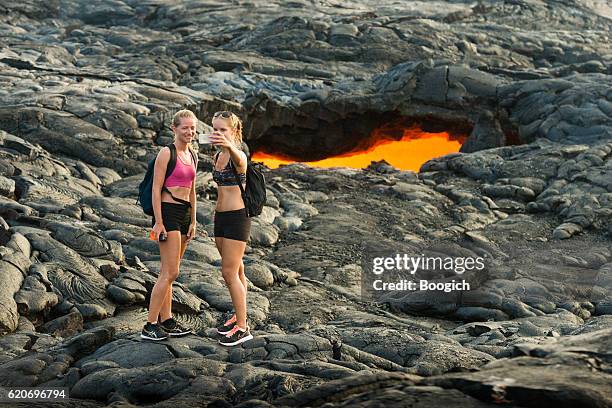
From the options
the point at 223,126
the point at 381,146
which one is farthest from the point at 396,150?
the point at 223,126

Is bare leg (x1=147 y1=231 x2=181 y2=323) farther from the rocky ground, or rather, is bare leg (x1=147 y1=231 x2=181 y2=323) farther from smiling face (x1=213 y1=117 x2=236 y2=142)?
smiling face (x1=213 y1=117 x2=236 y2=142)

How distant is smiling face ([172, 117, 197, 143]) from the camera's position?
28.5 feet

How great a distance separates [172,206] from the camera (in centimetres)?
879

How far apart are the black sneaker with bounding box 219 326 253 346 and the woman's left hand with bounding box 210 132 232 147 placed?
73.7 inches

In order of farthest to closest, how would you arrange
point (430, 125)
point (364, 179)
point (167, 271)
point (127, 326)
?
point (430, 125) < point (364, 179) < point (127, 326) < point (167, 271)

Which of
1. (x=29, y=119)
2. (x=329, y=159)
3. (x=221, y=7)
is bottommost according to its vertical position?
(x=329, y=159)

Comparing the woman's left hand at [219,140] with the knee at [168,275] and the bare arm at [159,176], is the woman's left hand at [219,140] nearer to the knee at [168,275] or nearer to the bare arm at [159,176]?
the bare arm at [159,176]

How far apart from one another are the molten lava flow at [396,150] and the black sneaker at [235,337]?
17.3 meters

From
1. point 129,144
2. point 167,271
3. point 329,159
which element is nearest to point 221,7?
point 329,159

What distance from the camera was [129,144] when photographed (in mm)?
19781

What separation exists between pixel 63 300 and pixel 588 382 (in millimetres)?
7252

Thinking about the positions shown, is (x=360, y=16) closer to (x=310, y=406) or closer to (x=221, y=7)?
(x=221, y=7)

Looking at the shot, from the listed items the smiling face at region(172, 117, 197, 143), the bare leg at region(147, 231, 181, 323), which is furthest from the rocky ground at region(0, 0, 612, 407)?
the smiling face at region(172, 117, 197, 143)

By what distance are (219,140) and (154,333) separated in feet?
6.72
